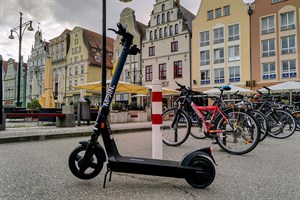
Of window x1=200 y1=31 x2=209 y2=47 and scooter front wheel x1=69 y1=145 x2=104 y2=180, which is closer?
scooter front wheel x1=69 y1=145 x2=104 y2=180

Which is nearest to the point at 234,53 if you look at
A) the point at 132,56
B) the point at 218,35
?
the point at 218,35

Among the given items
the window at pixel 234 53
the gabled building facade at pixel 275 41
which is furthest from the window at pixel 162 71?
the gabled building facade at pixel 275 41

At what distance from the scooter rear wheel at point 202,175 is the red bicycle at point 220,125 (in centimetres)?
216

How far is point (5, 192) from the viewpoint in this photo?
2.42m

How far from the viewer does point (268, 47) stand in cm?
2750

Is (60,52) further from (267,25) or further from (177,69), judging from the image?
(267,25)

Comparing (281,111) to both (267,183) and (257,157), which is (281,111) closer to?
(257,157)

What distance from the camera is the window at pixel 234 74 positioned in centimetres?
2892

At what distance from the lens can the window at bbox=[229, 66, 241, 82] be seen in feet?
94.9

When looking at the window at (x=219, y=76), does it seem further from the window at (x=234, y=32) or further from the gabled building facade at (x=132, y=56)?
the gabled building facade at (x=132, y=56)

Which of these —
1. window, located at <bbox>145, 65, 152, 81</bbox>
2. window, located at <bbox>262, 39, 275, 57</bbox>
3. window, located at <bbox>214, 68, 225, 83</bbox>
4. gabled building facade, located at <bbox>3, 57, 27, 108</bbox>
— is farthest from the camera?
gabled building facade, located at <bbox>3, 57, 27, 108</bbox>

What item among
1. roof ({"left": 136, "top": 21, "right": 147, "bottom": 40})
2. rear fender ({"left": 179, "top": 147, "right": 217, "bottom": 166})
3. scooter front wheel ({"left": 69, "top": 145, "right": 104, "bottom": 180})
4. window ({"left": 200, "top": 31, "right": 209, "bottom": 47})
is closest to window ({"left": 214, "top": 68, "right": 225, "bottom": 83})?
window ({"left": 200, "top": 31, "right": 209, "bottom": 47})

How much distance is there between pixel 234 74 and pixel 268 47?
4.89 metres

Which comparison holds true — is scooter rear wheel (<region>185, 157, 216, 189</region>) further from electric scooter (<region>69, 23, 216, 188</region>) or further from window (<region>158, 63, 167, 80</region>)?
window (<region>158, 63, 167, 80</region>)
